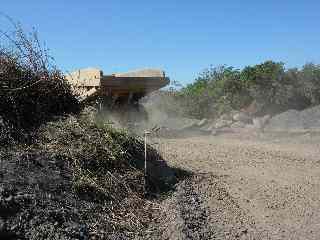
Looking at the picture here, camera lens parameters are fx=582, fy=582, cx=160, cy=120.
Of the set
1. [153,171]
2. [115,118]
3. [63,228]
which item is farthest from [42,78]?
[115,118]

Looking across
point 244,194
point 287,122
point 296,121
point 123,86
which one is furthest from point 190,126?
point 244,194

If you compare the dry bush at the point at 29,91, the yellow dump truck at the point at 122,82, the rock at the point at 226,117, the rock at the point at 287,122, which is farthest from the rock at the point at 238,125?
the dry bush at the point at 29,91

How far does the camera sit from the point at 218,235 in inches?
235

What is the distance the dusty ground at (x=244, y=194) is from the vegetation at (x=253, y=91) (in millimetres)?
5357

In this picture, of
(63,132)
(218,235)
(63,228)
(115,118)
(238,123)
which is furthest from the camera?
(238,123)

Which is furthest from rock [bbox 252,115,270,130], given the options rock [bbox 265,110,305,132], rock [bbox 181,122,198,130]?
rock [bbox 181,122,198,130]

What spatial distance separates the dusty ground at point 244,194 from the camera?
20.3ft

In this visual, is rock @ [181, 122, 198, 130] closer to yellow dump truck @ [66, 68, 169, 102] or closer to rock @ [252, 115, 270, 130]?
rock @ [252, 115, 270, 130]

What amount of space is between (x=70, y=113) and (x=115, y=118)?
4.87m

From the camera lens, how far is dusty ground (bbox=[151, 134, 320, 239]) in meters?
6.20

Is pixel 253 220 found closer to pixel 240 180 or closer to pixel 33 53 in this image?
pixel 240 180

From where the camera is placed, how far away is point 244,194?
7.95 meters

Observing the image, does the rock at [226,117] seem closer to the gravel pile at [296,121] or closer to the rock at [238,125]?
the rock at [238,125]

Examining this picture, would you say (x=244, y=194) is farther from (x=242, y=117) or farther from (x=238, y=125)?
(x=242, y=117)
